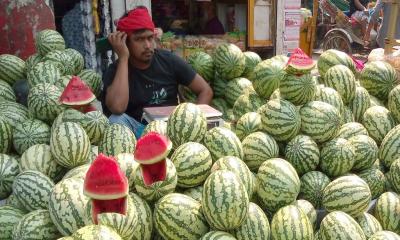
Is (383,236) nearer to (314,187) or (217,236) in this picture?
(314,187)

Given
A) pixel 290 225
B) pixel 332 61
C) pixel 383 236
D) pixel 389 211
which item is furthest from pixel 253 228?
pixel 332 61

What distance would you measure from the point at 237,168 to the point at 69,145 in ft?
2.81

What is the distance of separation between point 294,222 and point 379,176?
865mm

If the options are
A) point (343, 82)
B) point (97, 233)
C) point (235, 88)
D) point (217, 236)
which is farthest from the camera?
point (235, 88)

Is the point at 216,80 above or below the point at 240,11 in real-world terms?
below

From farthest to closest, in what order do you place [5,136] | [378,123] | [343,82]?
1. [343,82]
2. [378,123]
3. [5,136]

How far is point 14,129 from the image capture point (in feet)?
8.03

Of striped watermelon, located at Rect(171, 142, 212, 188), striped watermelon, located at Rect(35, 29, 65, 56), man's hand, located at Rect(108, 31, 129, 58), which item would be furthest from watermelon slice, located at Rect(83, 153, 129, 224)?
man's hand, located at Rect(108, 31, 129, 58)

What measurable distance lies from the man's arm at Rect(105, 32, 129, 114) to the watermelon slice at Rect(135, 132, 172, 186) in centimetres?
177

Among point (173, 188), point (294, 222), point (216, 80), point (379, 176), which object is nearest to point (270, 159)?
point (294, 222)

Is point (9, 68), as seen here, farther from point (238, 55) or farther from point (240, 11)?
point (240, 11)

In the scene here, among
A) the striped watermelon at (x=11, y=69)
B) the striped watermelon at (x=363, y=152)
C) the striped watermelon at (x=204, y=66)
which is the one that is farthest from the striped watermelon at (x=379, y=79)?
the striped watermelon at (x=11, y=69)

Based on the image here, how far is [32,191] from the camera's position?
1951 mm

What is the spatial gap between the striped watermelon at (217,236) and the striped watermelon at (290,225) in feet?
0.74
